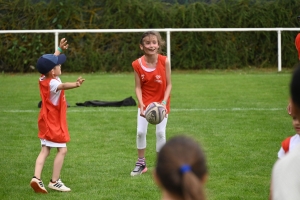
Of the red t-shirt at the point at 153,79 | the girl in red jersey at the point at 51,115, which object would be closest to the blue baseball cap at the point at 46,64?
the girl in red jersey at the point at 51,115

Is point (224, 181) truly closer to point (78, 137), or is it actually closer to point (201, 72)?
point (78, 137)

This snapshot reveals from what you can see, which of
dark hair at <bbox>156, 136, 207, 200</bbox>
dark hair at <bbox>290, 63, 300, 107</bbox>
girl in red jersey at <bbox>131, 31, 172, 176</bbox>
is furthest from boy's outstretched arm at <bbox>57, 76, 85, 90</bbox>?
dark hair at <bbox>290, 63, 300, 107</bbox>

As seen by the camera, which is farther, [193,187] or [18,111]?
[18,111]

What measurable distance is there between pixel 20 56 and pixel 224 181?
52.2ft

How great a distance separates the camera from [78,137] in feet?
35.1

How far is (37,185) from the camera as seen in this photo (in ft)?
22.8

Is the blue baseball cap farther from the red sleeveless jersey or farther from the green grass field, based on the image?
the green grass field

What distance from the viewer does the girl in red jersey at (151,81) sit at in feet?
25.9

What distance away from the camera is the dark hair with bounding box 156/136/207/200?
8.42 feet

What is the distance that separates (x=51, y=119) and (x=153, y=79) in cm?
149

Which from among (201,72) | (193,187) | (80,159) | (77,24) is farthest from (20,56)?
(193,187)

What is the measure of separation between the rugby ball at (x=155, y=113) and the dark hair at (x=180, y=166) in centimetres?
484

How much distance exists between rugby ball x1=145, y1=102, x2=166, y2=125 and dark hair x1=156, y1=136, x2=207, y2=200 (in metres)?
4.84

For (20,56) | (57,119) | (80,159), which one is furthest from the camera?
(20,56)
